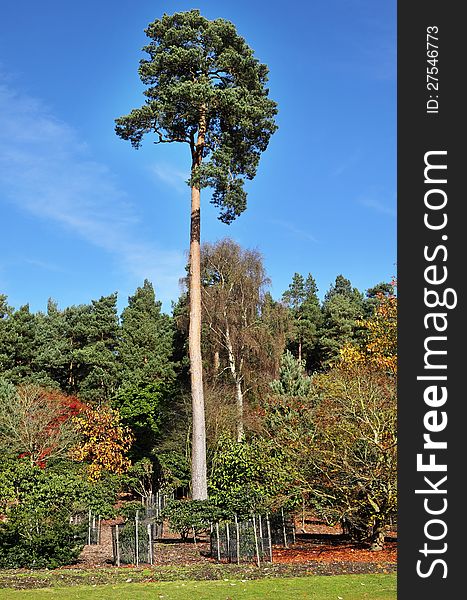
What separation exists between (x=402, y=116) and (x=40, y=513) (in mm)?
11580

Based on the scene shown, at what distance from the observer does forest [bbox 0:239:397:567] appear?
45.3 feet

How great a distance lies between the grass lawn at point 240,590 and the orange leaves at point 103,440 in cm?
1592

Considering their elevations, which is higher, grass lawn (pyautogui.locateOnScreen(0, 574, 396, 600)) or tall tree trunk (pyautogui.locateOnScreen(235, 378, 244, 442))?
tall tree trunk (pyautogui.locateOnScreen(235, 378, 244, 442))

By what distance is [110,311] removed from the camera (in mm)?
43969

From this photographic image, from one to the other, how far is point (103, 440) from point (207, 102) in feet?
51.8

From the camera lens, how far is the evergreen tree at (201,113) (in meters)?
18.0

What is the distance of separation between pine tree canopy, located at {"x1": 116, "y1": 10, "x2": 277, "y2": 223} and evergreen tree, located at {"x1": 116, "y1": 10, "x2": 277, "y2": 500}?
0.09 ft

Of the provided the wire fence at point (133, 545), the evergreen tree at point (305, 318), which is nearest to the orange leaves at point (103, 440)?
the wire fence at point (133, 545)

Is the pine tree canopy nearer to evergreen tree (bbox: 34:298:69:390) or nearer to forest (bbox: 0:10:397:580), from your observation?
forest (bbox: 0:10:397:580)

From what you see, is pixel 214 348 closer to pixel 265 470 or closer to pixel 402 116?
pixel 265 470

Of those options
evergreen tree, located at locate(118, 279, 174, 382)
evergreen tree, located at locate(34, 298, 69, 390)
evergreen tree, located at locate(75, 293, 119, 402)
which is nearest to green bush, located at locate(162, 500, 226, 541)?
evergreen tree, located at locate(118, 279, 174, 382)

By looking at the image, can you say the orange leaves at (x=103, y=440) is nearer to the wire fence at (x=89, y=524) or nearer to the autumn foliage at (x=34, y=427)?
the autumn foliage at (x=34, y=427)

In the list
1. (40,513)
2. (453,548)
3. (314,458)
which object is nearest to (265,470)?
(314,458)

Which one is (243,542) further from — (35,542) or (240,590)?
(35,542)
